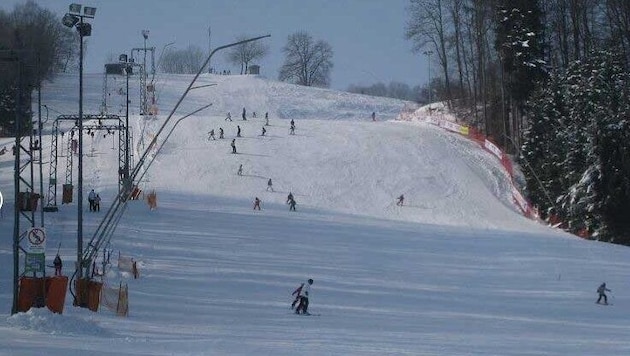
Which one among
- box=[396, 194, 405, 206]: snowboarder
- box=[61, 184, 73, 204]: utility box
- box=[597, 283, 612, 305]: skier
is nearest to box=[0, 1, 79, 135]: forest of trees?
box=[61, 184, 73, 204]: utility box

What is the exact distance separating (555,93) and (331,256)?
32.1 m

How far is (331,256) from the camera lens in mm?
36188

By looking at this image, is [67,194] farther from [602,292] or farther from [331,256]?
[602,292]

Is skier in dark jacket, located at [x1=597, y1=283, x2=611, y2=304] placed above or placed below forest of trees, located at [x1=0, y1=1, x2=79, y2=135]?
below

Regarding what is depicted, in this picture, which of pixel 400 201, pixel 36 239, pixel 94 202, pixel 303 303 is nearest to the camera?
pixel 36 239

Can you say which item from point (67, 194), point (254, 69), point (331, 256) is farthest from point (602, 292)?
point (254, 69)

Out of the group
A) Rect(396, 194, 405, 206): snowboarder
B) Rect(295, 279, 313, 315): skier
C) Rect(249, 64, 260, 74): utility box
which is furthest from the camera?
Rect(249, 64, 260, 74): utility box

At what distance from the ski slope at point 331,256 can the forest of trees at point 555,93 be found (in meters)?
3.37

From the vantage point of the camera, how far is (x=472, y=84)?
84.0 metres

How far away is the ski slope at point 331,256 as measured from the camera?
63.3 ft

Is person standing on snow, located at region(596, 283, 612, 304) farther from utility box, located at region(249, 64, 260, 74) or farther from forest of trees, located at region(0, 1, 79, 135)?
utility box, located at region(249, 64, 260, 74)

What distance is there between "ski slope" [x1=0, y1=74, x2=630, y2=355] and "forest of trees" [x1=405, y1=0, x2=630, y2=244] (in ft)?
11.1

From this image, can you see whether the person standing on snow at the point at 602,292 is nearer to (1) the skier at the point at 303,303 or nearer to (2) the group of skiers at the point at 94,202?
(1) the skier at the point at 303,303

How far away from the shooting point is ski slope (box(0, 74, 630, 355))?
19297 millimetres
